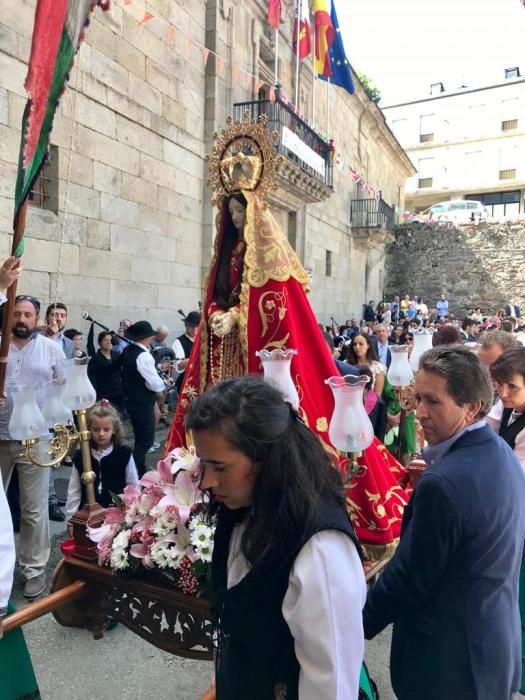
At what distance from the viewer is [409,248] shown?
26.2 metres

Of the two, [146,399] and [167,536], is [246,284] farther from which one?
[146,399]

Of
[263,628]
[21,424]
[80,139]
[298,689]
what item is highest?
[80,139]

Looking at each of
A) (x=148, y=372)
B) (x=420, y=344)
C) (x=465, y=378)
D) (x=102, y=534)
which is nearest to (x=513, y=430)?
(x=465, y=378)

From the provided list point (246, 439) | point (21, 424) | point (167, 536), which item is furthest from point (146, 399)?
point (246, 439)

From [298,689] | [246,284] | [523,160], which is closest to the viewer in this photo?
[298,689]

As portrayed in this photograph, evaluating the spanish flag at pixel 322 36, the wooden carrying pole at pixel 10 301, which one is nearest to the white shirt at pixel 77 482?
the wooden carrying pole at pixel 10 301

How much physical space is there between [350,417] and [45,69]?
170 centimetres

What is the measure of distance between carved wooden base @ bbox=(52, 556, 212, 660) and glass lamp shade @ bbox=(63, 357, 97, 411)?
64 cm

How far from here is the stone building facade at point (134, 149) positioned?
21.6 feet

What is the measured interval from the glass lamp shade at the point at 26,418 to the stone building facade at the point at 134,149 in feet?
11.1

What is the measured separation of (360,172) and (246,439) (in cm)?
2088

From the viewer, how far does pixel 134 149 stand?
810 cm

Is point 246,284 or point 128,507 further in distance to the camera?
point 246,284

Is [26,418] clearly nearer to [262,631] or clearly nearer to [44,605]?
[44,605]
